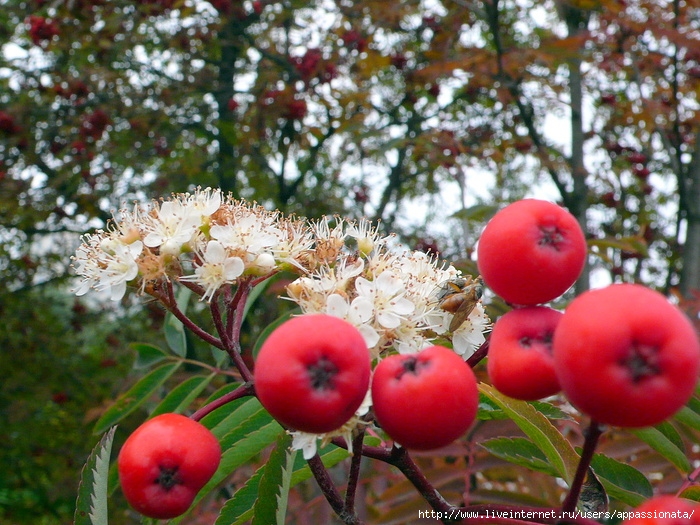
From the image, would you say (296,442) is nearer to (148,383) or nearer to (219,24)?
(148,383)

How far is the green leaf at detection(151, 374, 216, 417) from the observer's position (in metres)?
1.51

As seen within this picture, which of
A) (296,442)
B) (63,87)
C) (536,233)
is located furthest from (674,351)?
(63,87)

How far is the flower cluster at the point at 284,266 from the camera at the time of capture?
1044mm

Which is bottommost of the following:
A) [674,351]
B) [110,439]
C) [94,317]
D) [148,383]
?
[94,317]

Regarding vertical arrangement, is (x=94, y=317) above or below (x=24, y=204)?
below

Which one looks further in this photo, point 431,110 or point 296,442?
point 431,110

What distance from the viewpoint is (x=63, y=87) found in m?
4.88

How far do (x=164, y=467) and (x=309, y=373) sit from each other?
270 millimetres

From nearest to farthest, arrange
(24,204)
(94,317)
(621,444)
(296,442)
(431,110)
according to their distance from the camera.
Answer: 1. (296,442)
2. (621,444)
3. (24,204)
4. (94,317)
5. (431,110)

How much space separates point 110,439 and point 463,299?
61 centimetres

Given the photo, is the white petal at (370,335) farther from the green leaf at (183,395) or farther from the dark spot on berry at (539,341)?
the green leaf at (183,395)

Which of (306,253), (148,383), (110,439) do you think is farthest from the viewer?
(148,383)

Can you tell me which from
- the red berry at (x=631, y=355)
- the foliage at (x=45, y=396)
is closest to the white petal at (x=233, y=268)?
the red berry at (x=631, y=355)

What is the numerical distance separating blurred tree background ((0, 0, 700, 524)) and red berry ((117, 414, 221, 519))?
286 cm
